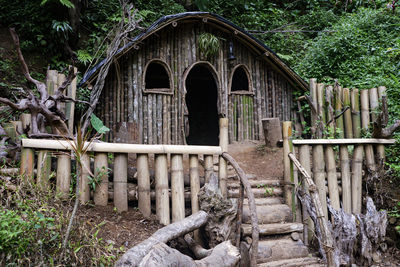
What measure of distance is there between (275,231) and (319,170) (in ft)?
4.13

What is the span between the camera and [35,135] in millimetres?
3955

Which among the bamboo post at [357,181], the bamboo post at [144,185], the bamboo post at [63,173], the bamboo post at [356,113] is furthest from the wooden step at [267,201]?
the bamboo post at [356,113]

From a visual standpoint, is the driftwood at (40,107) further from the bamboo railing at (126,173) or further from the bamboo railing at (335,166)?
the bamboo railing at (335,166)

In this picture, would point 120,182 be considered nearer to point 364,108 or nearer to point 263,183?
point 263,183

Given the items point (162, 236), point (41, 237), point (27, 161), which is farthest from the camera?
point (27, 161)

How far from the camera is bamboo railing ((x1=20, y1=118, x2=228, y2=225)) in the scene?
377 centimetres

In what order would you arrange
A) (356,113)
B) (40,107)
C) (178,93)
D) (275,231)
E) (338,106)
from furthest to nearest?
(178,93) → (338,106) → (356,113) → (275,231) → (40,107)

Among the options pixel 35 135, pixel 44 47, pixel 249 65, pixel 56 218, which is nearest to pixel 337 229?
pixel 56 218

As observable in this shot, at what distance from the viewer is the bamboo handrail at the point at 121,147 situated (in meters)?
3.76

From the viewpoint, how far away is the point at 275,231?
435 centimetres

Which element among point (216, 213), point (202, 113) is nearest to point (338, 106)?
point (216, 213)

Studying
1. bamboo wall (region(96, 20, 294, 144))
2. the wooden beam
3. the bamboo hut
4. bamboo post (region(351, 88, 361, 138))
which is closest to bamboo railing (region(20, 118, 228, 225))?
the wooden beam

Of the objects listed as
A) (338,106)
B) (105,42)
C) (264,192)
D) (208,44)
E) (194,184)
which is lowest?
(264,192)

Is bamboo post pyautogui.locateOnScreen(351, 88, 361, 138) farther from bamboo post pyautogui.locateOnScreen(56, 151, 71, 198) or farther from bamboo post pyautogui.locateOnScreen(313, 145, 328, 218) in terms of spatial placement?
bamboo post pyautogui.locateOnScreen(56, 151, 71, 198)
